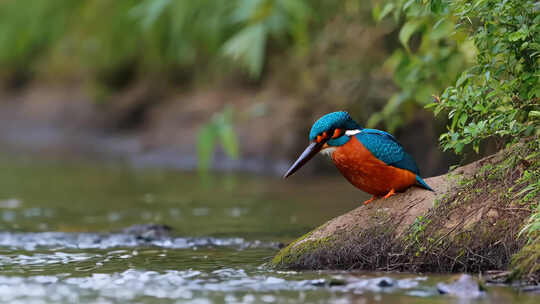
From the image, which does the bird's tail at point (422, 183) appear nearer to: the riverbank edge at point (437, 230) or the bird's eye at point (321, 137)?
the riverbank edge at point (437, 230)

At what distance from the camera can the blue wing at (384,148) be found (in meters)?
4.93

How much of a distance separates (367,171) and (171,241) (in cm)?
227

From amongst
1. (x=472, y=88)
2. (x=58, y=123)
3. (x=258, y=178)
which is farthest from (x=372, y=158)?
(x=58, y=123)

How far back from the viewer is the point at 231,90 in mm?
14523

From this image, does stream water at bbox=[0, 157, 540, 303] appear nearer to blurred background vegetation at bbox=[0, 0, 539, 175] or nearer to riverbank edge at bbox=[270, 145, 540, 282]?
riverbank edge at bbox=[270, 145, 540, 282]

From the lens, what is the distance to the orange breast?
493cm

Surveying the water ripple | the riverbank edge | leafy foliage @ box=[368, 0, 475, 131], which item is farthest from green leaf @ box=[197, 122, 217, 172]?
the riverbank edge

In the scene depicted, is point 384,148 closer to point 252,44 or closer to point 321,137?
point 321,137

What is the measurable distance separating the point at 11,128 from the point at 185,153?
6.80 meters

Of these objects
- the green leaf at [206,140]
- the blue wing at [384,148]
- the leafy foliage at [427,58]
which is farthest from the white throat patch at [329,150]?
the green leaf at [206,140]

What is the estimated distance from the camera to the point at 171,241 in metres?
6.67

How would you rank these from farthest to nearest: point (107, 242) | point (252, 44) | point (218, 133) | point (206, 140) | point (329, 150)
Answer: point (218, 133), point (206, 140), point (252, 44), point (107, 242), point (329, 150)

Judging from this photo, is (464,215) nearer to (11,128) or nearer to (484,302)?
(484,302)

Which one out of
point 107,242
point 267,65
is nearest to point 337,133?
point 107,242
